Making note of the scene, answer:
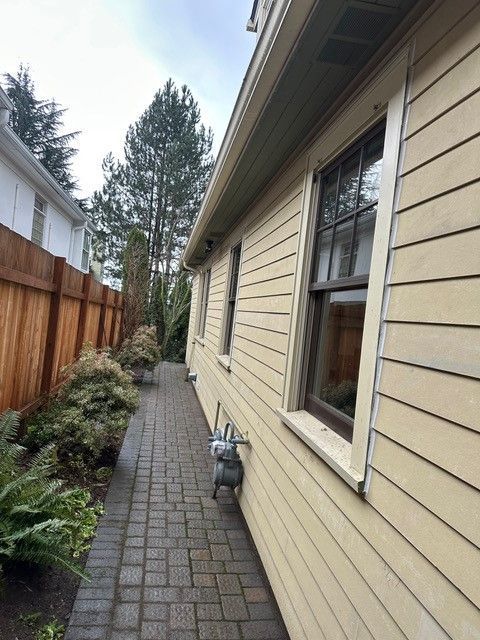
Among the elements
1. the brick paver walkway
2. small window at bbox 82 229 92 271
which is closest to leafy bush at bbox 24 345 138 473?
the brick paver walkway

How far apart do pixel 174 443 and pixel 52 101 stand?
32409 mm

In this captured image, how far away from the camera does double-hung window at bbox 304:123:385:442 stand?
6.88 feet

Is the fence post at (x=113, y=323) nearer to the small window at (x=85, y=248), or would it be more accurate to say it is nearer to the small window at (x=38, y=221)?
the small window at (x=38, y=221)

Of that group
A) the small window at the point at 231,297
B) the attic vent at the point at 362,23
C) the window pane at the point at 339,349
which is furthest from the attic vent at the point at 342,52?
the small window at the point at 231,297

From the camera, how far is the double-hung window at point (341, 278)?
6.88 feet

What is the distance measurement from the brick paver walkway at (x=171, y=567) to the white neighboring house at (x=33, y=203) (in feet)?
24.1

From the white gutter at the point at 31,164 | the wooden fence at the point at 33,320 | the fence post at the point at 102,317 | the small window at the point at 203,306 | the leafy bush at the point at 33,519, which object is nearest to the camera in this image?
the leafy bush at the point at 33,519

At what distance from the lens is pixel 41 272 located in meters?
4.15

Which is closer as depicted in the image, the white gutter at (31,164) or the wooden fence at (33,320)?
the wooden fence at (33,320)

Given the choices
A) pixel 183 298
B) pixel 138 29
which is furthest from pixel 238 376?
pixel 183 298

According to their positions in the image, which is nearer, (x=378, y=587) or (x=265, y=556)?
(x=378, y=587)

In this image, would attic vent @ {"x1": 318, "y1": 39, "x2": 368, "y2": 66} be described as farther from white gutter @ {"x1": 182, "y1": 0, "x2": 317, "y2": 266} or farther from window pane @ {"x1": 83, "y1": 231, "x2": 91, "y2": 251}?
window pane @ {"x1": 83, "y1": 231, "x2": 91, "y2": 251}

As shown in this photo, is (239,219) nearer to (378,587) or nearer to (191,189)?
(378,587)

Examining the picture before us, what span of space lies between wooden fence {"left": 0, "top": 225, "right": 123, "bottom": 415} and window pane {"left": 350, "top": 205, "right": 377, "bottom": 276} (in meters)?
2.50
